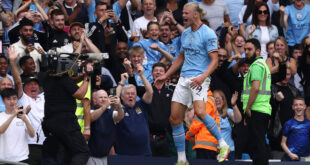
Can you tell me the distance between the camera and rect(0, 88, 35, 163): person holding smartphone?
10766mm

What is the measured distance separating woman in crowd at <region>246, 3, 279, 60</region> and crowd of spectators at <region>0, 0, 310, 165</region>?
0.02 m

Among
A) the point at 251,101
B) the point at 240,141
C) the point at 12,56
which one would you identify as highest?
the point at 12,56

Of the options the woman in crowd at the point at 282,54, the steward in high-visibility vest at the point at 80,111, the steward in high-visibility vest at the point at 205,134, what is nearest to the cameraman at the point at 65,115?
the steward in high-visibility vest at the point at 80,111

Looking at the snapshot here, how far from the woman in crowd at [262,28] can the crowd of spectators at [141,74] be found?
0.08 feet

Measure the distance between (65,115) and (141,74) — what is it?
1.76 metres

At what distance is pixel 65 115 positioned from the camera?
1027 cm

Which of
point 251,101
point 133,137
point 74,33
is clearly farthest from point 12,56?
point 251,101

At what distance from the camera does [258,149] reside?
34.6 feet

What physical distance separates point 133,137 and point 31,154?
176 cm

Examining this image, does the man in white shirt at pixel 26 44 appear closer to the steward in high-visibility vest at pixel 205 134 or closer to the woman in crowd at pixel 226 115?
the woman in crowd at pixel 226 115

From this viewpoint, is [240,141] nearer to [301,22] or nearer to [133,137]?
[133,137]

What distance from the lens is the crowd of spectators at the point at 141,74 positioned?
440 inches

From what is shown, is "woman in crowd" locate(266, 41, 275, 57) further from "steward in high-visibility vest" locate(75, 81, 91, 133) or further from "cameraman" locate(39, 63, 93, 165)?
"cameraman" locate(39, 63, 93, 165)

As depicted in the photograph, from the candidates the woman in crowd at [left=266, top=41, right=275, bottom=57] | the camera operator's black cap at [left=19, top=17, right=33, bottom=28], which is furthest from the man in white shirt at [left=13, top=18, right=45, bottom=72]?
the woman in crowd at [left=266, top=41, right=275, bottom=57]
